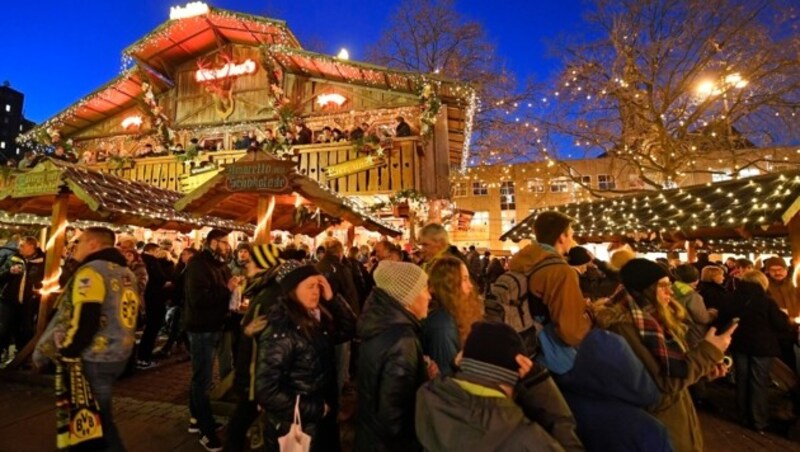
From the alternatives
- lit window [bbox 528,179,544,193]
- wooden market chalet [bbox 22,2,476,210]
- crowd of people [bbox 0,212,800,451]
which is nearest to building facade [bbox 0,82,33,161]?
wooden market chalet [bbox 22,2,476,210]

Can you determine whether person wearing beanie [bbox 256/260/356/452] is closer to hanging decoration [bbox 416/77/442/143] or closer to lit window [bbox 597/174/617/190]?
hanging decoration [bbox 416/77/442/143]

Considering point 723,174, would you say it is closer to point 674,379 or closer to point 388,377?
point 674,379

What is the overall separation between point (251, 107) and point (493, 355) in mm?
14261

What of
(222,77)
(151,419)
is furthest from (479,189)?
(151,419)

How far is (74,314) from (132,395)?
3.44 metres

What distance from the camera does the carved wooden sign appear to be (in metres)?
5.61

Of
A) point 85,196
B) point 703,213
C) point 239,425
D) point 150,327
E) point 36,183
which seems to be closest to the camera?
point 239,425

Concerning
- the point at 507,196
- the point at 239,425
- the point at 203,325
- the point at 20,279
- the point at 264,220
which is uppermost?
the point at 507,196

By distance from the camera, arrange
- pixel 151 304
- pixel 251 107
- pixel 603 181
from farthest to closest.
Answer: pixel 603 181 → pixel 251 107 → pixel 151 304

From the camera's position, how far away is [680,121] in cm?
1630

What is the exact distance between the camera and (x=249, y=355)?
10.4 feet

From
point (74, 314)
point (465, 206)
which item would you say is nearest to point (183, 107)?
point (74, 314)

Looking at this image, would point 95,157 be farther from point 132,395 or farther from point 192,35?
point 132,395

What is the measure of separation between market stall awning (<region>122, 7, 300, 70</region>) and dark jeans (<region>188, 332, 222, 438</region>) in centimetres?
1113
